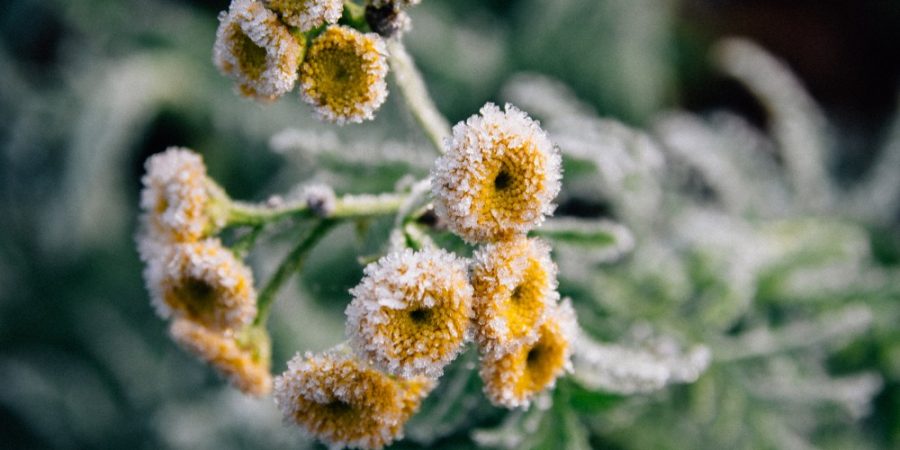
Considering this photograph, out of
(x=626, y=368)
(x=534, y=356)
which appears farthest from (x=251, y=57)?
(x=626, y=368)

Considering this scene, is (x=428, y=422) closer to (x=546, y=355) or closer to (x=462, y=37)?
(x=546, y=355)

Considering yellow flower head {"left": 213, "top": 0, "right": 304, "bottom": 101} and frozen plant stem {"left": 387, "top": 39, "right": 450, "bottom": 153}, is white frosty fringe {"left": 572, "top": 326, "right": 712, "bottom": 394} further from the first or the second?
yellow flower head {"left": 213, "top": 0, "right": 304, "bottom": 101}

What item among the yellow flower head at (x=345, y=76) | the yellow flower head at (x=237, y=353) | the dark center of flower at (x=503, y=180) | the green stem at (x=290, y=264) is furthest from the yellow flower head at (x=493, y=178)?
the yellow flower head at (x=237, y=353)

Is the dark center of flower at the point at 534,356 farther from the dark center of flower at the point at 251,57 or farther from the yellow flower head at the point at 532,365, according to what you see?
the dark center of flower at the point at 251,57

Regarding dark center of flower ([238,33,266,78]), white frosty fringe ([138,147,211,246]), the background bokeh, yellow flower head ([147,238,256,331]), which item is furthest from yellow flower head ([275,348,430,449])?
the background bokeh

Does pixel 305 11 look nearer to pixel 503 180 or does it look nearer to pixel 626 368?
pixel 503 180

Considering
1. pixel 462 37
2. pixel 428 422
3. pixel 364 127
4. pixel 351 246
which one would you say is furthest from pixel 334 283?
pixel 462 37

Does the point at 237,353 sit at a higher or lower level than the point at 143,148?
lower
